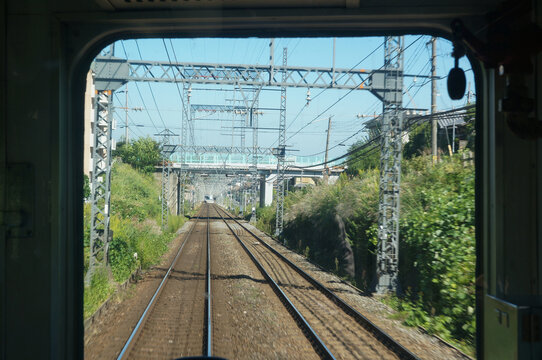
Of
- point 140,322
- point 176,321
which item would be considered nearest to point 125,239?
point 176,321

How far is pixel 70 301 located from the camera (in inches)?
103

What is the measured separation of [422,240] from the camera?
9.62 meters

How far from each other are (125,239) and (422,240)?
7916mm

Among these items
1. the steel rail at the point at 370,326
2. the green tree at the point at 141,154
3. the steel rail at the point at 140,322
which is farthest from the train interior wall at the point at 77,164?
the green tree at the point at 141,154

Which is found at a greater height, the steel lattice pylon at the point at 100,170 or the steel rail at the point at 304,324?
the steel lattice pylon at the point at 100,170

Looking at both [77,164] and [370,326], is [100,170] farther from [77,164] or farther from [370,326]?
[77,164]

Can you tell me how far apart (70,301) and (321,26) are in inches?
89.7

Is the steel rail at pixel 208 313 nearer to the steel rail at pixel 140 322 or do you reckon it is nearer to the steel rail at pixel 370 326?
the steel rail at pixel 140 322

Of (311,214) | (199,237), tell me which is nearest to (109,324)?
(311,214)

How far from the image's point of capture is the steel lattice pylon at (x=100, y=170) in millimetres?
9242

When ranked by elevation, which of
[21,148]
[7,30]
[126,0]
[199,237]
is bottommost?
[199,237]

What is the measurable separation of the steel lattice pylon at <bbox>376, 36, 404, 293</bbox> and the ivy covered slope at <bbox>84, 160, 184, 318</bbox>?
6286 millimetres

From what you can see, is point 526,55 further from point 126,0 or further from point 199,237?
point 199,237

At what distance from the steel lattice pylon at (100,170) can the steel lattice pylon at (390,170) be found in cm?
622
